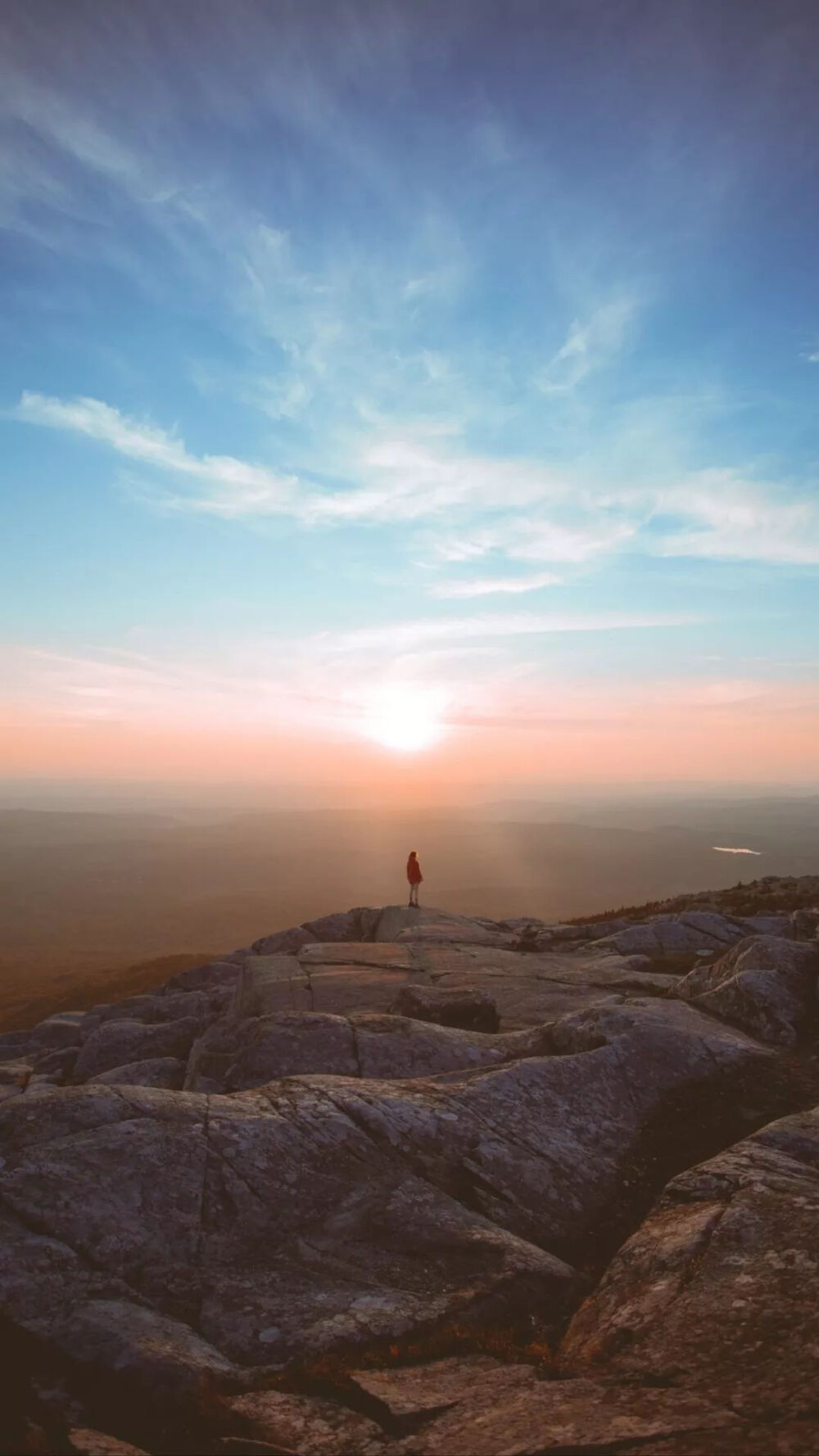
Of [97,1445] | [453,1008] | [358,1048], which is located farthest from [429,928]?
[97,1445]

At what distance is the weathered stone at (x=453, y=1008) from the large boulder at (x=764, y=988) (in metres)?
6.44

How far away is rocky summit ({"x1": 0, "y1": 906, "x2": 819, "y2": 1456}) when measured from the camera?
7.92 m

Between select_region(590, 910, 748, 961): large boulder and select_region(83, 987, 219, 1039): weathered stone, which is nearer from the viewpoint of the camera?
select_region(590, 910, 748, 961): large boulder

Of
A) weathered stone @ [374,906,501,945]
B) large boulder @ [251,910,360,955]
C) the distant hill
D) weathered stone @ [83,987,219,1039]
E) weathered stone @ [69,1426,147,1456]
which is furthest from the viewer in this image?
large boulder @ [251,910,360,955]

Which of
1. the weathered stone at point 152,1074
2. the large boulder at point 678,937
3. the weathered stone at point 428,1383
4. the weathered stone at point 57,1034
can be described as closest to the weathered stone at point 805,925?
the large boulder at point 678,937

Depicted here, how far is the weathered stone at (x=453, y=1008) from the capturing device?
21.4m

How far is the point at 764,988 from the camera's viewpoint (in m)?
Result: 20.5

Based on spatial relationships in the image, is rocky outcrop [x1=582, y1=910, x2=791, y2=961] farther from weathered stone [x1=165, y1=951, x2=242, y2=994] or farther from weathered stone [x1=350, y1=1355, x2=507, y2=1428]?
weathered stone [x1=350, y1=1355, x2=507, y2=1428]

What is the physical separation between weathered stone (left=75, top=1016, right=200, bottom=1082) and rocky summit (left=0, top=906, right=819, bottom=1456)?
30.6ft

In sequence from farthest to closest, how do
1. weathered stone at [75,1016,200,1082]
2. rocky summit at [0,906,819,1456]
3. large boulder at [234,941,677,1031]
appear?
weathered stone at [75,1016,200,1082] → large boulder at [234,941,677,1031] → rocky summit at [0,906,819,1456]

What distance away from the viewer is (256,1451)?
294 inches

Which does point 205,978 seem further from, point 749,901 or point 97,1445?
point 97,1445

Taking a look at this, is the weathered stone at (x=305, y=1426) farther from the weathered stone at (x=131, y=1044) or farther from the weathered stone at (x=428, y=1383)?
the weathered stone at (x=131, y=1044)

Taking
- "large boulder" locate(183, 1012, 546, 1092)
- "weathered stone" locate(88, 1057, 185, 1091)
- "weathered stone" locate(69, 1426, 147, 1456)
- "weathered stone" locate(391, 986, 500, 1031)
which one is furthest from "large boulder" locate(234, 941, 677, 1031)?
"weathered stone" locate(69, 1426, 147, 1456)
